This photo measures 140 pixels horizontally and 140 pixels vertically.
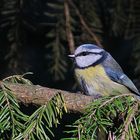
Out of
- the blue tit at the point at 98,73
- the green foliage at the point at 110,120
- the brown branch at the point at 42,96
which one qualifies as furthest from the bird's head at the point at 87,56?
the green foliage at the point at 110,120

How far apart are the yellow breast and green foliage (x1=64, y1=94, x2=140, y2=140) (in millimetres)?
692

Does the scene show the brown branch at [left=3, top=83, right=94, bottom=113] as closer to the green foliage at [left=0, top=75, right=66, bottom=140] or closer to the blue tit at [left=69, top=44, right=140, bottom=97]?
the green foliage at [left=0, top=75, right=66, bottom=140]

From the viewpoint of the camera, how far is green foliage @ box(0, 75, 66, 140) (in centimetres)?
97

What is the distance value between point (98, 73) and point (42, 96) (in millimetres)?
708

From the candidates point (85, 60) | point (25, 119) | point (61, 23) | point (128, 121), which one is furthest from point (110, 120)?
point (61, 23)

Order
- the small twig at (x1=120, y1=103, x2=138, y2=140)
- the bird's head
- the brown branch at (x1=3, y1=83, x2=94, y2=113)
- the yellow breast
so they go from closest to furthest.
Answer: the small twig at (x1=120, y1=103, x2=138, y2=140), the brown branch at (x1=3, y1=83, x2=94, y2=113), the yellow breast, the bird's head

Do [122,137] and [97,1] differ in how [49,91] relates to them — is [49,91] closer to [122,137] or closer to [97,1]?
[122,137]

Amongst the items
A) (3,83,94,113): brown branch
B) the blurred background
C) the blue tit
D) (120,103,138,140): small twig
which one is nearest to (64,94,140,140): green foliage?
(120,103,138,140): small twig

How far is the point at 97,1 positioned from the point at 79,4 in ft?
0.35

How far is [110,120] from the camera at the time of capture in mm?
976

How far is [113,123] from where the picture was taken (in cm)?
98

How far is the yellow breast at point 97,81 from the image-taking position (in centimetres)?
173

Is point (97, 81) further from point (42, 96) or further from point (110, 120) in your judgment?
point (110, 120)

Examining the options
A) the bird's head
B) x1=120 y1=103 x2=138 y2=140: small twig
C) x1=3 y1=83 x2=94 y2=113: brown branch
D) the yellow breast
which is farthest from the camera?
the bird's head
